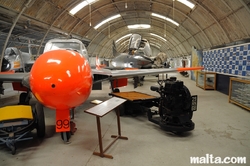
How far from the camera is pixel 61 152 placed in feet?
9.50

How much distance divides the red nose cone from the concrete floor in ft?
3.33

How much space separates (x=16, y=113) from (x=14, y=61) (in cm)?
615

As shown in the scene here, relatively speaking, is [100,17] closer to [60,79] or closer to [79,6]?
[79,6]

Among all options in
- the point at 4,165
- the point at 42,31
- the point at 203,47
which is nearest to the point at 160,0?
the point at 203,47

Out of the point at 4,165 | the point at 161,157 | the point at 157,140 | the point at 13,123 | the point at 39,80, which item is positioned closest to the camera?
the point at 39,80

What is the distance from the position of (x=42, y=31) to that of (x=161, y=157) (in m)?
8.91

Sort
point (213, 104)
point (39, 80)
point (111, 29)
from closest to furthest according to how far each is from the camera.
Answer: point (39, 80), point (213, 104), point (111, 29)

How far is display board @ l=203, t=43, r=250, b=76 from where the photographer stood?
6152 mm

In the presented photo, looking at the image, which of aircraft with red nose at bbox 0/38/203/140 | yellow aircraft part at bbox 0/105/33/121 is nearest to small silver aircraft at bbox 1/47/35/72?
yellow aircraft part at bbox 0/105/33/121

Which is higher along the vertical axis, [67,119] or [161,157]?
[67,119]

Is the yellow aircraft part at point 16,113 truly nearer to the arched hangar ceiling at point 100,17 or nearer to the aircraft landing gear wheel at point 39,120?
the aircraft landing gear wheel at point 39,120

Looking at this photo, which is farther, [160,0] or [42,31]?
[160,0]

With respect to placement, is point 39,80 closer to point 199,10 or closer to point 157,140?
point 157,140

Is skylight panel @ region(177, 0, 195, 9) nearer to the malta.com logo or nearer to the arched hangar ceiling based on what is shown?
the arched hangar ceiling
